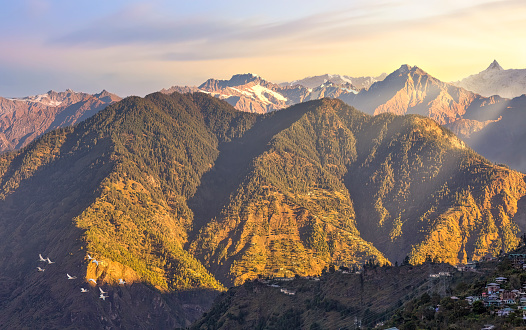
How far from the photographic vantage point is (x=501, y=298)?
443 feet

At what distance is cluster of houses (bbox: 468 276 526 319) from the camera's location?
12691 centimetres

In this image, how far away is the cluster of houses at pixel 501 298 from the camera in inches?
4996

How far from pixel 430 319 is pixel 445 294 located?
959 inches

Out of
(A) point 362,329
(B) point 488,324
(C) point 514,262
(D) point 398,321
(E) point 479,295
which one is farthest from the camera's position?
(A) point 362,329

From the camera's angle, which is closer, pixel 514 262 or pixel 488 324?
pixel 488 324

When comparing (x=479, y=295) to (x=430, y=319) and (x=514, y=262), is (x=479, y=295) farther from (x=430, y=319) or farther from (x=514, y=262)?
(x=514, y=262)

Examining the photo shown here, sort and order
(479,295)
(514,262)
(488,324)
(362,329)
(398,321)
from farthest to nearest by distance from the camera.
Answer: (362,329)
(514,262)
(398,321)
(479,295)
(488,324)

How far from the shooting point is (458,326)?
130 metres

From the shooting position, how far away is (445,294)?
167375mm

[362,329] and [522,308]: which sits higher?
[522,308]

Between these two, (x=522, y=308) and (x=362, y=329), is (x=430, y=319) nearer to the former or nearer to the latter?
(x=522, y=308)

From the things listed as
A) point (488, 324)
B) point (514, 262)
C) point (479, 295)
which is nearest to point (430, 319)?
point (479, 295)

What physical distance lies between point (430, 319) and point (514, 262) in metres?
32.0

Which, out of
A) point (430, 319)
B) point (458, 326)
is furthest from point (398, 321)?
point (458, 326)
